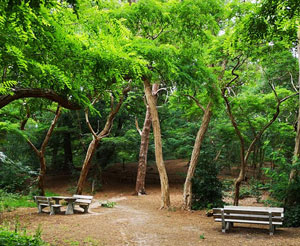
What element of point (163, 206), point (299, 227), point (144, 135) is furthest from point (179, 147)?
point (299, 227)

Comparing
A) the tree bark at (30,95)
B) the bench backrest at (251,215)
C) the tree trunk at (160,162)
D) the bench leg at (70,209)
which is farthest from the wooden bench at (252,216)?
the bench leg at (70,209)

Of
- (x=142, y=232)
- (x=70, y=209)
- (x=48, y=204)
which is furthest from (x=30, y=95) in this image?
(x=70, y=209)

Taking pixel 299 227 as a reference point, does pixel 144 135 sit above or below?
above

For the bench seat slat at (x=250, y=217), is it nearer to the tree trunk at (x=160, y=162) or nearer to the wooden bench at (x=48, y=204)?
the tree trunk at (x=160, y=162)

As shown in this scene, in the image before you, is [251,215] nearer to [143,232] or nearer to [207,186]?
[143,232]

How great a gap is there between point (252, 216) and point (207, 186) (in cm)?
482

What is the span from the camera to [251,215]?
7.17m

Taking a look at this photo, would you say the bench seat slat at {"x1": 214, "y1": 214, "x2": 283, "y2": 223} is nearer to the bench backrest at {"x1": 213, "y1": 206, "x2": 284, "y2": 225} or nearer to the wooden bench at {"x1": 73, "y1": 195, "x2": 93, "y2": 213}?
the bench backrest at {"x1": 213, "y1": 206, "x2": 284, "y2": 225}

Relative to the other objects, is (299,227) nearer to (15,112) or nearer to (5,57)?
(5,57)

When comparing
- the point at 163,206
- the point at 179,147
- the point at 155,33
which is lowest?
the point at 163,206

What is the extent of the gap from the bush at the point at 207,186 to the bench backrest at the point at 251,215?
4472mm

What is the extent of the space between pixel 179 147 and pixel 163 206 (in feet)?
26.3

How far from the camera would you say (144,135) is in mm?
18047

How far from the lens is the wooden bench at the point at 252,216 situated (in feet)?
23.0
